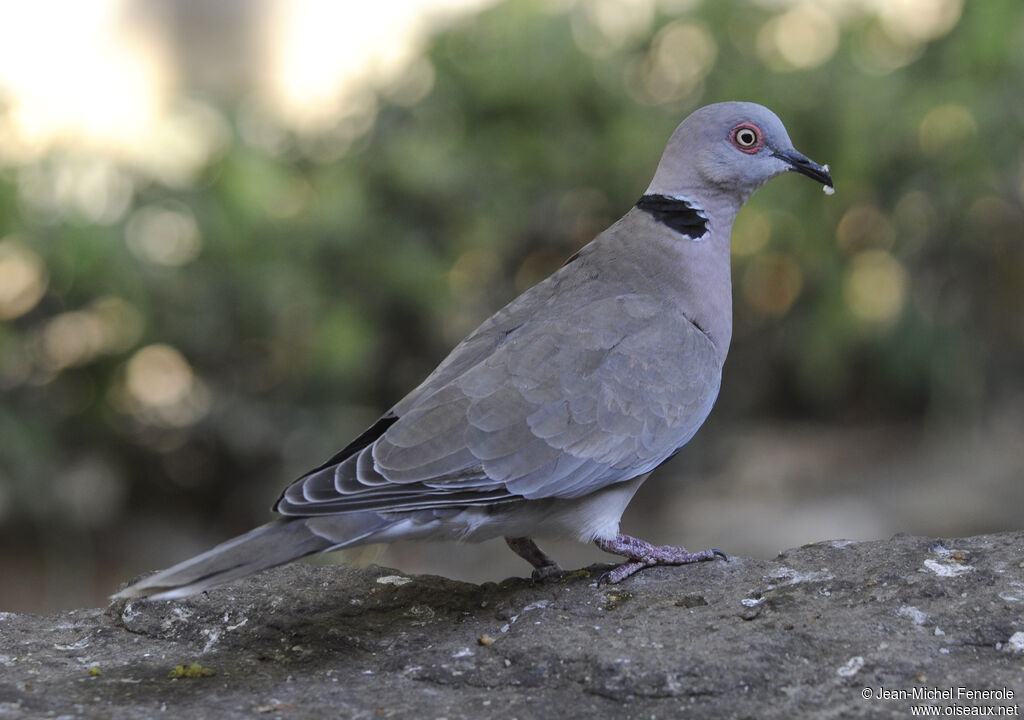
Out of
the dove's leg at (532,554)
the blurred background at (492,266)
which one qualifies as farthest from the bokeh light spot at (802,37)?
the dove's leg at (532,554)

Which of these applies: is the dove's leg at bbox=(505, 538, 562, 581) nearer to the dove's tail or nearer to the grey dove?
the grey dove

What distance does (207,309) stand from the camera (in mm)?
6461

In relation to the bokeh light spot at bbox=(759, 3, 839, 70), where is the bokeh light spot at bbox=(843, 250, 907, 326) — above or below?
below

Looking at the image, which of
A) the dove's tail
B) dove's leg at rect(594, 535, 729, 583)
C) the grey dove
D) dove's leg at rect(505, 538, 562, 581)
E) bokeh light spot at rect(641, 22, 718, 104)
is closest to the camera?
the dove's tail

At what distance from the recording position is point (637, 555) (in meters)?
3.82

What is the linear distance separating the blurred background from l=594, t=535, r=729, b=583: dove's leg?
284 centimetres

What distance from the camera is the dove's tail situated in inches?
118

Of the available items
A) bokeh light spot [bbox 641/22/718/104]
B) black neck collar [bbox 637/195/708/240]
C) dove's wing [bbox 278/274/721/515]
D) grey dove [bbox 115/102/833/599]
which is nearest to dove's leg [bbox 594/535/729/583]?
grey dove [bbox 115/102/833/599]

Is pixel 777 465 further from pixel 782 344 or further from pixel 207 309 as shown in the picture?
pixel 207 309


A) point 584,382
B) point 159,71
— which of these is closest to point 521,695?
point 584,382

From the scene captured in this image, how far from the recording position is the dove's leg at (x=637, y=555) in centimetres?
378

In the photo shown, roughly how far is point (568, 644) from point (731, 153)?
180 cm

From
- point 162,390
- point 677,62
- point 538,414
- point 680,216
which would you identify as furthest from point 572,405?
point 677,62

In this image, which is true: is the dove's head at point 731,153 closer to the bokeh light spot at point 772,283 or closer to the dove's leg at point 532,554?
the dove's leg at point 532,554
